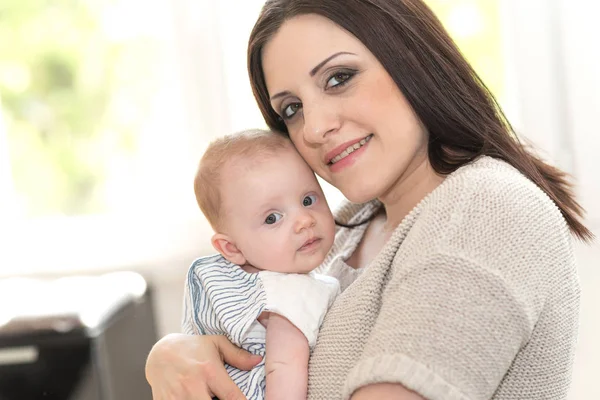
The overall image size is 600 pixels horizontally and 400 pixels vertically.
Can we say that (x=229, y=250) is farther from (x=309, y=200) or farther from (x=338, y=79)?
(x=338, y=79)

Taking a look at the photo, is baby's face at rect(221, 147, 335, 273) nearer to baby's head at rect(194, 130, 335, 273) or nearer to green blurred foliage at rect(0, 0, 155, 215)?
baby's head at rect(194, 130, 335, 273)

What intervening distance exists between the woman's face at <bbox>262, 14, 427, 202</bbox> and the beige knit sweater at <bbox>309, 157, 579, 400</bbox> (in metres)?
0.21

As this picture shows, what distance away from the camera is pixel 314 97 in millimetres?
1401

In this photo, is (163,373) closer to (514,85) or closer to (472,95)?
(472,95)

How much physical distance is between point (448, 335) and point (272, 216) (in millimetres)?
502

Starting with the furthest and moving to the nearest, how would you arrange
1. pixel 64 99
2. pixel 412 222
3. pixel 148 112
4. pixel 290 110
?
pixel 64 99
pixel 148 112
pixel 290 110
pixel 412 222

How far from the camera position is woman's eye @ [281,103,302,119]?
59.4 inches

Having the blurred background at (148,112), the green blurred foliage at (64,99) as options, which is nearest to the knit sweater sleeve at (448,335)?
the blurred background at (148,112)

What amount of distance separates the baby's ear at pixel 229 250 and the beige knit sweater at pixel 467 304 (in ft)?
0.75

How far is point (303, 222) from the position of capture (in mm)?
1342

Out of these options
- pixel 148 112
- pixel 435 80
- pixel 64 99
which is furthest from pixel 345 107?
pixel 64 99

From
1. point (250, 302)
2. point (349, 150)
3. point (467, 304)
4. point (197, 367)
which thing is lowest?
point (197, 367)

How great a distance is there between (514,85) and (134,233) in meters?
1.41

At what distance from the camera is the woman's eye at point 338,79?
4.52ft
